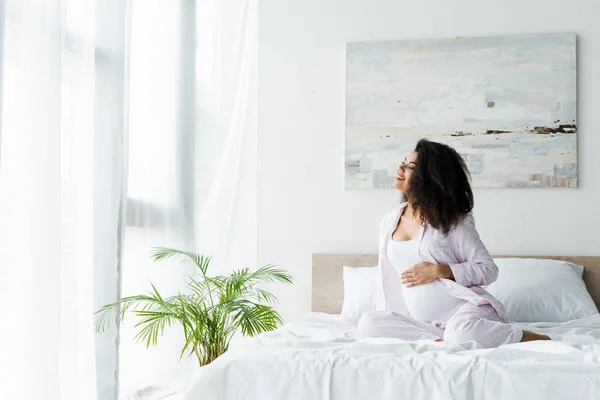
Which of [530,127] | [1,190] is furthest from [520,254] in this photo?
[1,190]

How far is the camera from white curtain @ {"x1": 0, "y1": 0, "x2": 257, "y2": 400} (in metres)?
2.31

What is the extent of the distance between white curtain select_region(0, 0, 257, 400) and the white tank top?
1155 mm

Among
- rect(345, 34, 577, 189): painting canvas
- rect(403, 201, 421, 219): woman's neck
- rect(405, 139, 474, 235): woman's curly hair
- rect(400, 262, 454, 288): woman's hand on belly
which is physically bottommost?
rect(400, 262, 454, 288): woman's hand on belly

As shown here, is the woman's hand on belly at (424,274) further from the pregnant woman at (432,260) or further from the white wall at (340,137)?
the white wall at (340,137)

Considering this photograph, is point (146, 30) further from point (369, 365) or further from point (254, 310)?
point (369, 365)

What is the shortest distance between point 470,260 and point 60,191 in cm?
148

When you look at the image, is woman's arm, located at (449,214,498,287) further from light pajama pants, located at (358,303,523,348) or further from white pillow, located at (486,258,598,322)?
white pillow, located at (486,258,598,322)

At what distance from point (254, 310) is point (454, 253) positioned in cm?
99

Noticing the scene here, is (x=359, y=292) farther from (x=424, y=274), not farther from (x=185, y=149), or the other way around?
(x=185, y=149)

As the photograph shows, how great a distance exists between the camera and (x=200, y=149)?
4191 millimetres

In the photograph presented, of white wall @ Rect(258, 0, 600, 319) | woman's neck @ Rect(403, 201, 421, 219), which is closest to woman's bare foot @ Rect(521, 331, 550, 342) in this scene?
woman's neck @ Rect(403, 201, 421, 219)

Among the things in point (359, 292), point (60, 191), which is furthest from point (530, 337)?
point (60, 191)

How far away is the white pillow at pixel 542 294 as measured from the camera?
11.1 ft

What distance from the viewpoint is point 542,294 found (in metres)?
3.41
